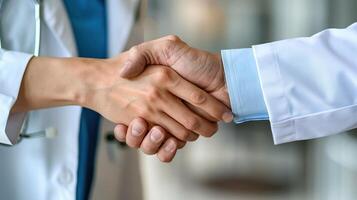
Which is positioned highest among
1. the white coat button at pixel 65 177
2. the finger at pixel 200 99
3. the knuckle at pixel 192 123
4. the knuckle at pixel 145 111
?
the finger at pixel 200 99

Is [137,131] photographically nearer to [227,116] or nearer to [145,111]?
[145,111]

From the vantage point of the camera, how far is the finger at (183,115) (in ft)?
3.05

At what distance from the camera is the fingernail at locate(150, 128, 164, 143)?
3.14 ft

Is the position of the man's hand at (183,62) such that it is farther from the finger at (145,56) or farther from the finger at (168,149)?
the finger at (168,149)

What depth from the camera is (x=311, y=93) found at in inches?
32.4

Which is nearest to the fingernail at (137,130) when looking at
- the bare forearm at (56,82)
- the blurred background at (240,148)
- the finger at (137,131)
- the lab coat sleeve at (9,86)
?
the finger at (137,131)

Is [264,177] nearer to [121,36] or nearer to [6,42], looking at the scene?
[121,36]

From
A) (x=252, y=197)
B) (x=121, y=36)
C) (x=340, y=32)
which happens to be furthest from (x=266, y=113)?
(x=252, y=197)

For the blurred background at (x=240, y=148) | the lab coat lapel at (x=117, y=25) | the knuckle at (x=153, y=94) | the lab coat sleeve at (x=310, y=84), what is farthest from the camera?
the blurred background at (x=240, y=148)

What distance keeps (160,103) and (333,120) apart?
1.01 feet

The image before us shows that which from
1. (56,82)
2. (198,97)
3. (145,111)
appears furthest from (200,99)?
(56,82)

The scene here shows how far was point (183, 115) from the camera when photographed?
93 centimetres

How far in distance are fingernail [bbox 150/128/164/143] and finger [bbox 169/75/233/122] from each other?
86 mm

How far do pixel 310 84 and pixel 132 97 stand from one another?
1.08 ft
